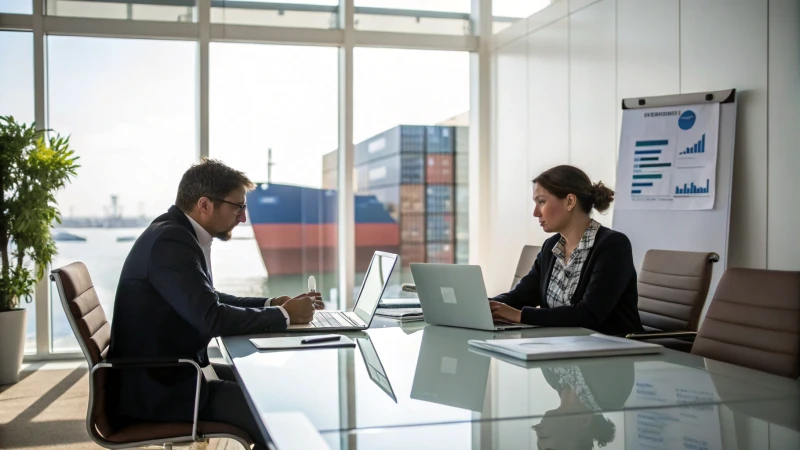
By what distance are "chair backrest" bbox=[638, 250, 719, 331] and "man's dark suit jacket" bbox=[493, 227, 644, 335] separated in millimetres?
478

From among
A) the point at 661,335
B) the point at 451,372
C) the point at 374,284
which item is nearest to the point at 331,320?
the point at 374,284

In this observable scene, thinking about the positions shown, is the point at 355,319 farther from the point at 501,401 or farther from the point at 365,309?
the point at 501,401

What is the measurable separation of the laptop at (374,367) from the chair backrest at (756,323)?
3.84 ft

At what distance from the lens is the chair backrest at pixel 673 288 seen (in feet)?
11.4

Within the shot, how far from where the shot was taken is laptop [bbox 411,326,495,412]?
5.69ft

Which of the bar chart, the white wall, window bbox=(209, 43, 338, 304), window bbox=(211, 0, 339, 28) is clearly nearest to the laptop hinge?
the white wall

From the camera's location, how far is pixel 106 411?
2465 millimetres

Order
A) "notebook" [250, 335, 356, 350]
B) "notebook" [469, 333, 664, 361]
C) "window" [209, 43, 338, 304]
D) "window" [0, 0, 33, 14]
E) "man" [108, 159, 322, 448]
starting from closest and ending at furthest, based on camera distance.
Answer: "notebook" [469, 333, 664, 361] < "notebook" [250, 335, 356, 350] < "man" [108, 159, 322, 448] < "window" [0, 0, 33, 14] < "window" [209, 43, 338, 304]

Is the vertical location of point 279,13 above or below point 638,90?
above

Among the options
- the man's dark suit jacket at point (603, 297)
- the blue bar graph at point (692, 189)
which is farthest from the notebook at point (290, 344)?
the blue bar graph at point (692, 189)

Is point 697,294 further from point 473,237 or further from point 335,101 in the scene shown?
point 335,101

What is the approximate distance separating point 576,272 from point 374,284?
2.79 feet

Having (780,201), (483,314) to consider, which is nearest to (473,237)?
(780,201)

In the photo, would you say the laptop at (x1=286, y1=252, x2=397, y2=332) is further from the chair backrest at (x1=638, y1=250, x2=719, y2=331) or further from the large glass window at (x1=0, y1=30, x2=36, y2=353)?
the large glass window at (x1=0, y1=30, x2=36, y2=353)
